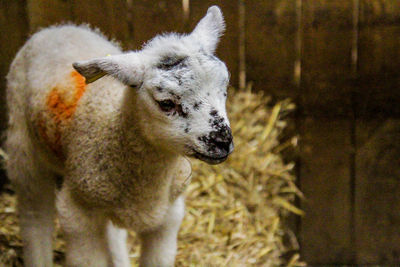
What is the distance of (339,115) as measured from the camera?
3.35m

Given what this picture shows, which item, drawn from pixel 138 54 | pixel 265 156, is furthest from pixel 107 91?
pixel 265 156

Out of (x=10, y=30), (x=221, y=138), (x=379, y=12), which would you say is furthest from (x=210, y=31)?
(x=379, y=12)

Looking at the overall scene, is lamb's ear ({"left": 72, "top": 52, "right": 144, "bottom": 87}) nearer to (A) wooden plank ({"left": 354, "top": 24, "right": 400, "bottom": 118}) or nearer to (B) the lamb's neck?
(B) the lamb's neck

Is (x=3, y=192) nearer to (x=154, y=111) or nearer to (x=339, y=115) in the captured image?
(x=154, y=111)

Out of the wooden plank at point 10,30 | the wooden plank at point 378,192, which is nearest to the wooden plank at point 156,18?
the wooden plank at point 10,30

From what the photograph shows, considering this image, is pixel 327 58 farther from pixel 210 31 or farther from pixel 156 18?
pixel 210 31

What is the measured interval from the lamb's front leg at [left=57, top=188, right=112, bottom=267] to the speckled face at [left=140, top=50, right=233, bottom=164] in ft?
1.73

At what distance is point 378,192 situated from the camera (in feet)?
11.4

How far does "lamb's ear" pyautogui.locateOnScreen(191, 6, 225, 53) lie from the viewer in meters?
1.96

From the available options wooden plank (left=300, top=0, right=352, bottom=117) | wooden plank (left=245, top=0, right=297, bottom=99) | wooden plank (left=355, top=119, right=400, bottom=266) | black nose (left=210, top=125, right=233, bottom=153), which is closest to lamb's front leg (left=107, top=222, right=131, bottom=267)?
black nose (left=210, top=125, right=233, bottom=153)

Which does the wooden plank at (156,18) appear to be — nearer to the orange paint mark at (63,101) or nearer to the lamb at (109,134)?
the lamb at (109,134)

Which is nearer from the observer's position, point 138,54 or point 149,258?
point 138,54

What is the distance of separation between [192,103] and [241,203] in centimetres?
145

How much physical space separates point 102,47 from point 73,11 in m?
0.20
